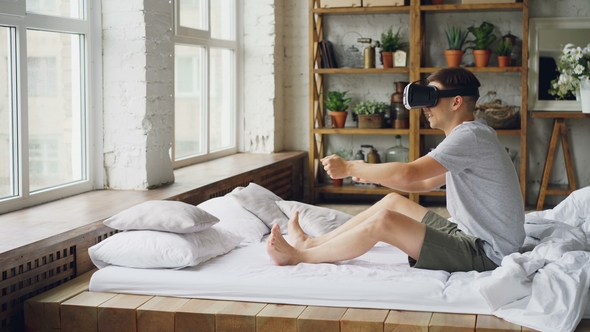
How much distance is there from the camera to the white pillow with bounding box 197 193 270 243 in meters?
3.77

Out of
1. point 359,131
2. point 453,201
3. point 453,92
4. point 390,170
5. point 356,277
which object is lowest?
point 356,277

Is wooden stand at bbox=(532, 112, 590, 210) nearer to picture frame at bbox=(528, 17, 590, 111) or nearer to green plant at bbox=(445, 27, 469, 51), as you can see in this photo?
picture frame at bbox=(528, 17, 590, 111)

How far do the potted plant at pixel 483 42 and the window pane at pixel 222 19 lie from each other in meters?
1.96

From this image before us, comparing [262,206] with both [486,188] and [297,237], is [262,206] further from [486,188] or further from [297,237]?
[486,188]

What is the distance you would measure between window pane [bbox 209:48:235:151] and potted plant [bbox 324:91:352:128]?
824 millimetres

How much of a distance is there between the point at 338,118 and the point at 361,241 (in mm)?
3306

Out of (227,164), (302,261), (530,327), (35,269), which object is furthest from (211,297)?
(227,164)

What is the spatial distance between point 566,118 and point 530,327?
12.8 feet

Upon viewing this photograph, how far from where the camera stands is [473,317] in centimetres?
268

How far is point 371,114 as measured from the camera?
6.20 meters

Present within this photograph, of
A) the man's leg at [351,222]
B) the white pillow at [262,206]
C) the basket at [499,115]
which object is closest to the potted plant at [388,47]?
the basket at [499,115]

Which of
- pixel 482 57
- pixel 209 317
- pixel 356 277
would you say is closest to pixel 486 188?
pixel 356 277

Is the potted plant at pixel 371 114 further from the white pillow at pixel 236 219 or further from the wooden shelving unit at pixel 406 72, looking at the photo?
the white pillow at pixel 236 219

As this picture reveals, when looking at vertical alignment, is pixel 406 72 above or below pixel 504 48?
below
